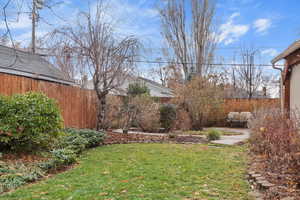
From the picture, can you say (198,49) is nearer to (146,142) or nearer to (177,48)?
(177,48)

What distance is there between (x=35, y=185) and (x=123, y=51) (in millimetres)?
5975

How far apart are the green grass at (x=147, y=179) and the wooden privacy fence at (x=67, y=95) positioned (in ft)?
9.83

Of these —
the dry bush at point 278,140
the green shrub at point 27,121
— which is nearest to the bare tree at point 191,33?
the dry bush at point 278,140

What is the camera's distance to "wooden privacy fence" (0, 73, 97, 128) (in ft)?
23.1

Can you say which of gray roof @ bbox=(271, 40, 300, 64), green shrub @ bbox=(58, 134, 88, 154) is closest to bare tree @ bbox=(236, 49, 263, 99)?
gray roof @ bbox=(271, 40, 300, 64)

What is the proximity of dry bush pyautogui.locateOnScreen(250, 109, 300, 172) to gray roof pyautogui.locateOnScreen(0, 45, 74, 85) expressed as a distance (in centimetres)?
742

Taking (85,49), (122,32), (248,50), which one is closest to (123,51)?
(122,32)

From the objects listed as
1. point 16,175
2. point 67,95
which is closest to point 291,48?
point 16,175

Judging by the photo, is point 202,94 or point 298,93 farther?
point 202,94

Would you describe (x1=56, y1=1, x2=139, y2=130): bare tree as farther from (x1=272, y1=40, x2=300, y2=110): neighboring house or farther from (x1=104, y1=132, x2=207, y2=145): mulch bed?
(x1=272, y1=40, x2=300, y2=110): neighboring house

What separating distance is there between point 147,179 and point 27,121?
126 inches

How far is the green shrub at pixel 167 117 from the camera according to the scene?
12344 millimetres

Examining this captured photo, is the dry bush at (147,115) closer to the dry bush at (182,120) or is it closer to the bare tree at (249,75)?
the dry bush at (182,120)

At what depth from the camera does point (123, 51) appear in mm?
9031
